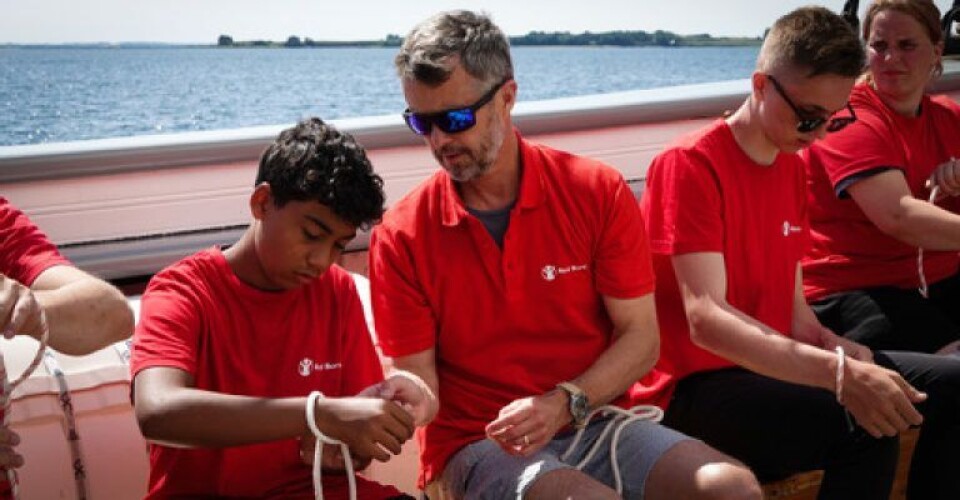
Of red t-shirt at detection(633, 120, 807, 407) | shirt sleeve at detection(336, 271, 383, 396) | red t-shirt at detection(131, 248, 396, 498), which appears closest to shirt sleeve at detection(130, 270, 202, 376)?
red t-shirt at detection(131, 248, 396, 498)

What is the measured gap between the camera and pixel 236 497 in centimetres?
203

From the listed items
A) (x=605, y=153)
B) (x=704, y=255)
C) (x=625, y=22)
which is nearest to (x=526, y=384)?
(x=704, y=255)

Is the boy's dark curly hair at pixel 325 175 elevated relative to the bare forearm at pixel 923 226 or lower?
elevated

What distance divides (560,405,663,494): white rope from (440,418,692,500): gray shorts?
10 millimetres

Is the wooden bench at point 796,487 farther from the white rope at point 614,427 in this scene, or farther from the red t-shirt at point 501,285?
the red t-shirt at point 501,285

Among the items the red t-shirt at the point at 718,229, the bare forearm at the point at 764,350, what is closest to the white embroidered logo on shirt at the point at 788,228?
the red t-shirt at the point at 718,229

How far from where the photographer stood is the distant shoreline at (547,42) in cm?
482

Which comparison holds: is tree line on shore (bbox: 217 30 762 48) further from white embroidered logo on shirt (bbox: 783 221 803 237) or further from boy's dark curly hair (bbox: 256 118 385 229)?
boy's dark curly hair (bbox: 256 118 385 229)

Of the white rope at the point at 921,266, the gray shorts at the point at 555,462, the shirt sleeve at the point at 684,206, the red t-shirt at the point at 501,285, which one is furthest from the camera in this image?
the white rope at the point at 921,266

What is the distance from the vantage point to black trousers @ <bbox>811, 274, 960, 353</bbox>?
2953 mm

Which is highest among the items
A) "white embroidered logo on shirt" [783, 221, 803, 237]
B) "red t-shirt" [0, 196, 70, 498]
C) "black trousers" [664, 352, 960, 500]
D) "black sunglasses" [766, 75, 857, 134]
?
"black sunglasses" [766, 75, 857, 134]

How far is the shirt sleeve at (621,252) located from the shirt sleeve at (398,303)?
36cm

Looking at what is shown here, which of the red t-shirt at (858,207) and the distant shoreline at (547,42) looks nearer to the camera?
the red t-shirt at (858,207)

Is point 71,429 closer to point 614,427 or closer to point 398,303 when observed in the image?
point 398,303
